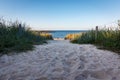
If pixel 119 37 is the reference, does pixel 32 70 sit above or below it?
below

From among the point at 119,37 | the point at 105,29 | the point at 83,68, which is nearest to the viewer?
the point at 83,68

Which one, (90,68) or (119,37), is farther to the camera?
(119,37)

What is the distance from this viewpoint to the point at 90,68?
12.0 feet

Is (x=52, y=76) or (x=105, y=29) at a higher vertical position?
(x=105, y=29)

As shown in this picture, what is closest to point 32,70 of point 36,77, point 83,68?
point 36,77

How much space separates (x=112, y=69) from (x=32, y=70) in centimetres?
144

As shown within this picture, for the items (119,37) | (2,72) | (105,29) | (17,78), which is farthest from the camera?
(105,29)

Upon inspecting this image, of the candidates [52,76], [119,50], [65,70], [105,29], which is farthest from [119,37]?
[52,76]

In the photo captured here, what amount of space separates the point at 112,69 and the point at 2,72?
6.39ft

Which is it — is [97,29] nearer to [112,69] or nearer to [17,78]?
[112,69]

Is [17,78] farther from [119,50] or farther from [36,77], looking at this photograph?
[119,50]

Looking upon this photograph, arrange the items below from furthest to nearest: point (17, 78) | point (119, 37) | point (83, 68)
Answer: point (119, 37) → point (83, 68) → point (17, 78)

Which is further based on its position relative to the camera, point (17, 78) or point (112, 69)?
point (112, 69)

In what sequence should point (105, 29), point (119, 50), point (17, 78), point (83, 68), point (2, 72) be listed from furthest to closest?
point (105, 29) < point (119, 50) < point (83, 68) < point (2, 72) < point (17, 78)
